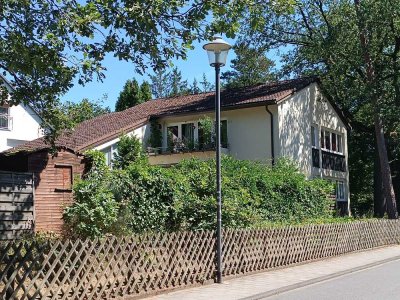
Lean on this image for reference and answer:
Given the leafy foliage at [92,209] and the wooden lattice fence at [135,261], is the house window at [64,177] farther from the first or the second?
the wooden lattice fence at [135,261]

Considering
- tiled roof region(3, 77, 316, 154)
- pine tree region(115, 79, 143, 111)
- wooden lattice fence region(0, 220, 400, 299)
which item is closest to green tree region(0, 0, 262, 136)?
wooden lattice fence region(0, 220, 400, 299)

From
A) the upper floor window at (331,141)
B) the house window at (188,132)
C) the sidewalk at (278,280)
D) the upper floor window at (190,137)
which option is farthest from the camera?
the upper floor window at (331,141)

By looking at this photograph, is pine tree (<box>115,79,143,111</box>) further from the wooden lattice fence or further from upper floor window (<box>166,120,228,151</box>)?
the wooden lattice fence

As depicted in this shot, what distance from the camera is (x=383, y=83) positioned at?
3203 centimetres

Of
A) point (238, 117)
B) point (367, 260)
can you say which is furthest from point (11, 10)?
Answer: point (238, 117)

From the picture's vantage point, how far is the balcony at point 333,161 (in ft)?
113

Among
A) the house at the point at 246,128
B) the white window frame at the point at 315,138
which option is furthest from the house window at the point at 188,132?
the white window frame at the point at 315,138

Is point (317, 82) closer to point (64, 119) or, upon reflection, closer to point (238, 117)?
point (238, 117)

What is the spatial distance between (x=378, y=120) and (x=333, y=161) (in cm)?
700

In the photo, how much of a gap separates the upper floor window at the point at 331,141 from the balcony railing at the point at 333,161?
1.44 ft

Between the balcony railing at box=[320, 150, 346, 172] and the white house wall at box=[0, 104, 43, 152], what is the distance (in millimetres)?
17628

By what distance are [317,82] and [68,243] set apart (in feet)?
91.3

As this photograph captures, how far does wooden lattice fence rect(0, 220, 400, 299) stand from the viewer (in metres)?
8.03

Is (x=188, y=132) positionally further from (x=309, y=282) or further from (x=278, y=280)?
(x=309, y=282)
